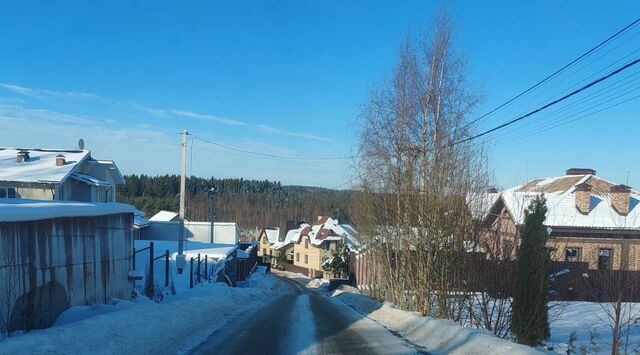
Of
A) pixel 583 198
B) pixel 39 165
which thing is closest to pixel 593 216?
pixel 583 198

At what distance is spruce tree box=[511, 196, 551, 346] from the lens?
1011cm

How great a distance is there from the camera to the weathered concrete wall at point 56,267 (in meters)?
8.49

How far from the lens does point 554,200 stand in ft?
100.0

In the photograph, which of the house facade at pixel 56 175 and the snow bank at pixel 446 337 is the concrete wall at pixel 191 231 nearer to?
the house facade at pixel 56 175

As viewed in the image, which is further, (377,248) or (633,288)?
(377,248)

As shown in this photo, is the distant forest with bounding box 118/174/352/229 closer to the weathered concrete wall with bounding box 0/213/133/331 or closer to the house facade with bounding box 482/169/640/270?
the house facade with bounding box 482/169/640/270

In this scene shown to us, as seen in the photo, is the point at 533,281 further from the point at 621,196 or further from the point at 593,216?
the point at 621,196

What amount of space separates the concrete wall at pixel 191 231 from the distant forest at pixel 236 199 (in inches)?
2007

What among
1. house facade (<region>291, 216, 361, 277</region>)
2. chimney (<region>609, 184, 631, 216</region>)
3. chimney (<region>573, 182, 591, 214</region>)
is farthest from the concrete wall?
chimney (<region>609, 184, 631, 216</region>)

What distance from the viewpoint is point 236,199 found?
167 meters

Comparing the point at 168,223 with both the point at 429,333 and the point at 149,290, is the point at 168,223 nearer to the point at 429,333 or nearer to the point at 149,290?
the point at 149,290

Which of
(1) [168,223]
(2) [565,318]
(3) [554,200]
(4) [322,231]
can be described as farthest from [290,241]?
(2) [565,318]

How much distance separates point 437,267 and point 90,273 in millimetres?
9432

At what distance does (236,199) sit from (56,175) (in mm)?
136067
